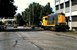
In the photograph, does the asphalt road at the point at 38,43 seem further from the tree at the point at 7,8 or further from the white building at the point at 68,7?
the tree at the point at 7,8

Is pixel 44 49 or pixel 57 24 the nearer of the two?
pixel 44 49

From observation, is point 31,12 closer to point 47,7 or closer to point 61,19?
point 47,7

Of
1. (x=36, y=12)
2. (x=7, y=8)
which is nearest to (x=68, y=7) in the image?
(x=7, y=8)

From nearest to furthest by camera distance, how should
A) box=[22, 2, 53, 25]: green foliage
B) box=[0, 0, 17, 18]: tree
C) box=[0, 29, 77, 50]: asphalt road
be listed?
box=[0, 29, 77, 50]: asphalt road
box=[0, 0, 17, 18]: tree
box=[22, 2, 53, 25]: green foliage

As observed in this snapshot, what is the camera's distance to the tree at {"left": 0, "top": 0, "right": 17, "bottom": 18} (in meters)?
74.4

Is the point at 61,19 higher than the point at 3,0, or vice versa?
the point at 3,0

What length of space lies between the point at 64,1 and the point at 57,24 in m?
21.5

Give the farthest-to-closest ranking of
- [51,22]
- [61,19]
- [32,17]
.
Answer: [32,17] → [51,22] → [61,19]

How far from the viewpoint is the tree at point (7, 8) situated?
74.4 meters

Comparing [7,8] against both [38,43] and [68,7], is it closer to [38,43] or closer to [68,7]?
[68,7]

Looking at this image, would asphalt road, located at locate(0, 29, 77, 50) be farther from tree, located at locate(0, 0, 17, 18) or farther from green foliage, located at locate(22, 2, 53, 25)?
green foliage, located at locate(22, 2, 53, 25)

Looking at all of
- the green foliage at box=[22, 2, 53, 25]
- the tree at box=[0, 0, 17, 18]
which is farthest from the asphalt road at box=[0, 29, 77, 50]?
the green foliage at box=[22, 2, 53, 25]

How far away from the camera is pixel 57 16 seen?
5709cm

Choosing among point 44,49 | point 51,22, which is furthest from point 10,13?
point 44,49
